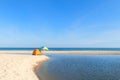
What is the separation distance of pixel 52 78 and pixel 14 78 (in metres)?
3.79

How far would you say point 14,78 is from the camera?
1284 cm

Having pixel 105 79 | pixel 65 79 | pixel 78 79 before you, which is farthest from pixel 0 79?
pixel 105 79

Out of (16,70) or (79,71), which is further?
(79,71)

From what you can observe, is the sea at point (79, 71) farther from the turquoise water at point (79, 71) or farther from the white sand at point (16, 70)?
the white sand at point (16, 70)

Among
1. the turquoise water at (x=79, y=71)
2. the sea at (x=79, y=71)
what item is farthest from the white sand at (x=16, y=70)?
the turquoise water at (x=79, y=71)

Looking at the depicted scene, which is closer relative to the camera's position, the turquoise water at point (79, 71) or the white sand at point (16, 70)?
the white sand at point (16, 70)

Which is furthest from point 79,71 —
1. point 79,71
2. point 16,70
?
point 16,70

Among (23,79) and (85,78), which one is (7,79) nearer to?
(23,79)

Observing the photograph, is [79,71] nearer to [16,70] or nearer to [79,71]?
[79,71]

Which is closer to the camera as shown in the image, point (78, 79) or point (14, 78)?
point (14, 78)

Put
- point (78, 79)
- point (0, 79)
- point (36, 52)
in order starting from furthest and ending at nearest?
point (36, 52)
point (78, 79)
point (0, 79)

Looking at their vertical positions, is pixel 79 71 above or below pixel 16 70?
below

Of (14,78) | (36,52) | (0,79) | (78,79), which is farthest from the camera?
(36,52)

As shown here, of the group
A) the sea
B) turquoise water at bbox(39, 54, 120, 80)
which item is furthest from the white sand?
turquoise water at bbox(39, 54, 120, 80)
